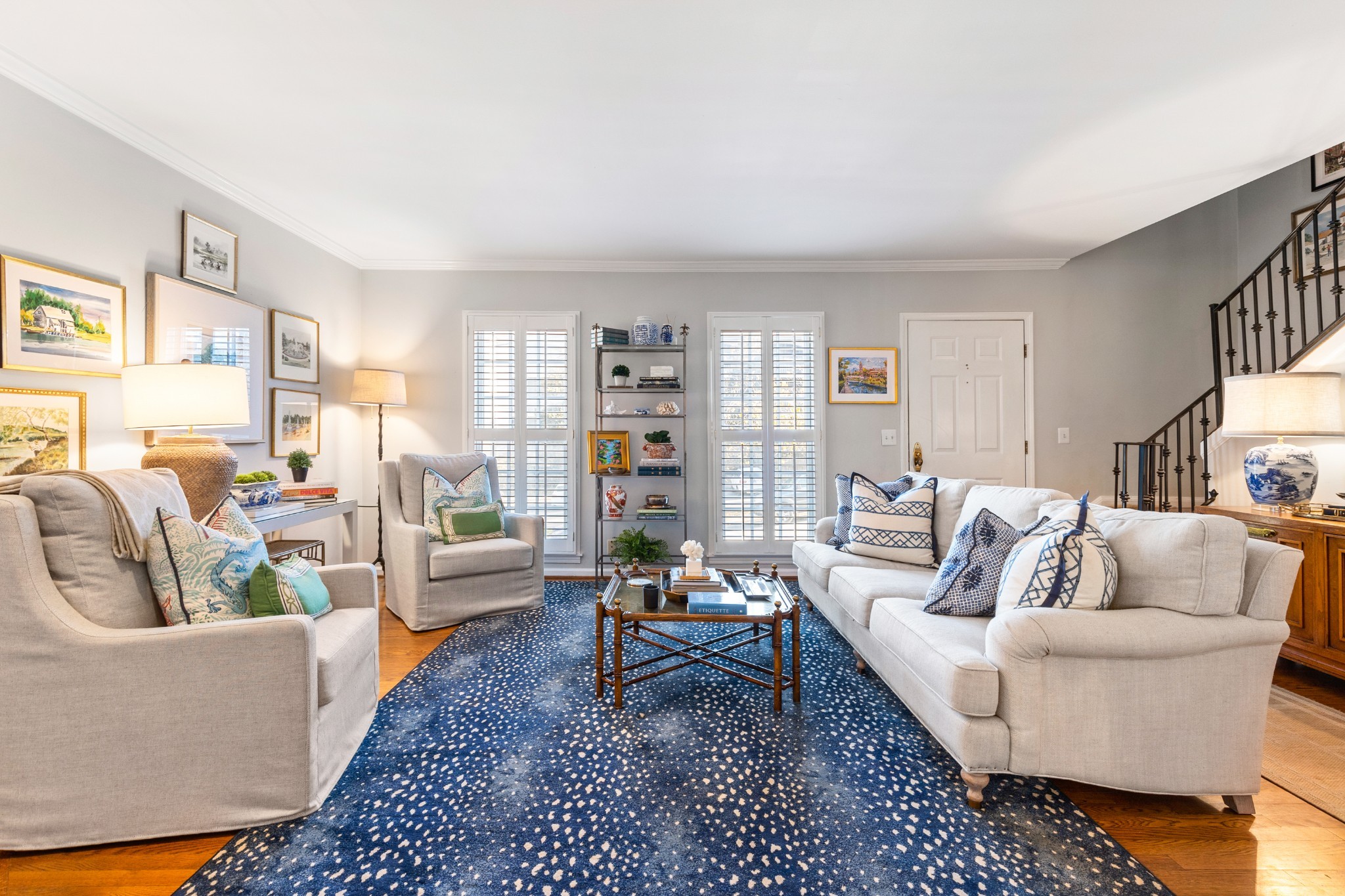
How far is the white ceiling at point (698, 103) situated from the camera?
6.46 feet

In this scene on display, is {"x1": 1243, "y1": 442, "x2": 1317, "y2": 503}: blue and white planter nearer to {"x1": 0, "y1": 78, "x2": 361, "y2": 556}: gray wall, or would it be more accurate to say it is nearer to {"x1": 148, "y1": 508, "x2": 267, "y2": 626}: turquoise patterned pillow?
{"x1": 148, "y1": 508, "x2": 267, "y2": 626}: turquoise patterned pillow

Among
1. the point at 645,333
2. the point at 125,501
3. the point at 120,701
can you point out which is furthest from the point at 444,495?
the point at 120,701

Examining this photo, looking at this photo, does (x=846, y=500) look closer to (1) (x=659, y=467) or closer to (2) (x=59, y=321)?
(1) (x=659, y=467)

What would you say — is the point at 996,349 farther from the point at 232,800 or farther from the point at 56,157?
the point at 56,157

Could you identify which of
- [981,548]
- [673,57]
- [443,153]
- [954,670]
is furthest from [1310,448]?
[443,153]

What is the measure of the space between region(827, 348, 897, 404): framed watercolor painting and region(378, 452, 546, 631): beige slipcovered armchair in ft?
8.40

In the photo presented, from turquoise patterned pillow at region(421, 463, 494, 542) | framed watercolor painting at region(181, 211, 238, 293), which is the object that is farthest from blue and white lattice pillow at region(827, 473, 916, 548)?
framed watercolor painting at region(181, 211, 238, 293)

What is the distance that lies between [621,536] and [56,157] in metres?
3.51

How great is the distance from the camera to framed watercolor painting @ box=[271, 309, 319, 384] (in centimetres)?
376

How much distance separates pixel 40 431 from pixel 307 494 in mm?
1270

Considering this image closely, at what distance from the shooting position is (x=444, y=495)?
3.69 m

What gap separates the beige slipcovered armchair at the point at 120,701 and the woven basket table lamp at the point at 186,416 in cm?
93

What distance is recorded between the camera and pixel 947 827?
67.0 inches

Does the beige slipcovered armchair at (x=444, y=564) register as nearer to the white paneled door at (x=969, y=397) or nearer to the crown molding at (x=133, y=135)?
the crown molding at (x=133, y=135)
